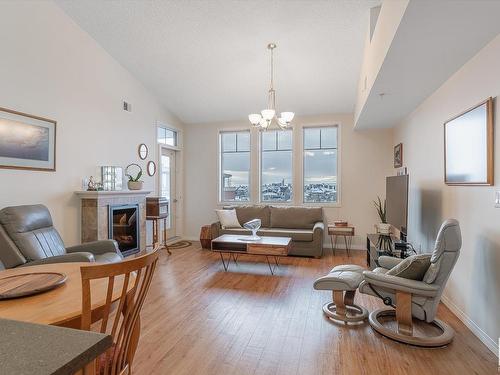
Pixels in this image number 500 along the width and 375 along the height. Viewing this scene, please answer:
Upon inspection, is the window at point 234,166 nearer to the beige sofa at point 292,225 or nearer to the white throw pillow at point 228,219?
the beige sofa at point 292,225

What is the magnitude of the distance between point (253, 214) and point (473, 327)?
4053 mm

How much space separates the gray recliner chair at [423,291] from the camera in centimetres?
229

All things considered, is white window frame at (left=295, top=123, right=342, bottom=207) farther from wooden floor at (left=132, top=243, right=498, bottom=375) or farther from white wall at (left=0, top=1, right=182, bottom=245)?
white wall at (left=0, top=1, right=182, bottom=245)

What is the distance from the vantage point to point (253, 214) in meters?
6.09

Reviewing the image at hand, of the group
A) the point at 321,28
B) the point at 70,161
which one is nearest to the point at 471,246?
the point at 321,28

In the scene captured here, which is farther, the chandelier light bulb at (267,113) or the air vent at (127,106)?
the air vent at (127,106)

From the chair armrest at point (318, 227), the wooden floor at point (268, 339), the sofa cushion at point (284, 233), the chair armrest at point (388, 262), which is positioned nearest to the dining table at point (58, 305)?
the wooden floor at point (268, 339)

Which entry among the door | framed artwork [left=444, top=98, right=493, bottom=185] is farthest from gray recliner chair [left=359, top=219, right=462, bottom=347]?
A: the door

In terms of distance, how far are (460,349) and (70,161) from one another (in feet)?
15.6

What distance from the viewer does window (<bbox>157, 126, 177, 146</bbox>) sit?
6162 millimetres

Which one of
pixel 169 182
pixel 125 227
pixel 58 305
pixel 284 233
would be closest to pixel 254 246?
pixel 284 233

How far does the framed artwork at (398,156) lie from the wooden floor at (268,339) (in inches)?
109

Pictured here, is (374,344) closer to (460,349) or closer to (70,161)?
(460,349)

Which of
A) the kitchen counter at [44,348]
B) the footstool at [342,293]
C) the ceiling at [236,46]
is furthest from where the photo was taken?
the ceiling at [236,46]
